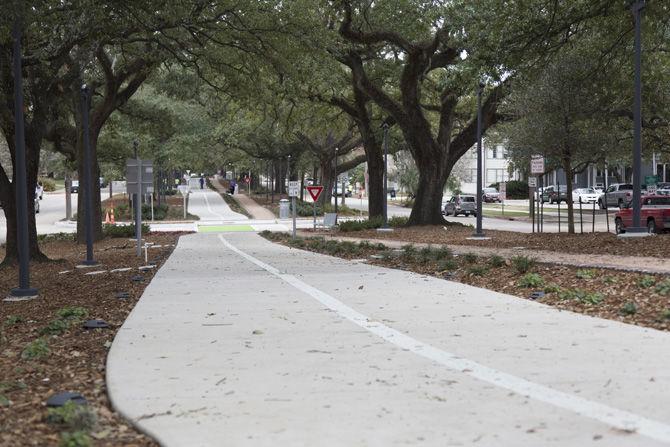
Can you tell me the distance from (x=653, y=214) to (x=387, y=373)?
2278cm

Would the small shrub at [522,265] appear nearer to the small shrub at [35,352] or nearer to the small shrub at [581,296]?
the small shrub at [581,296]

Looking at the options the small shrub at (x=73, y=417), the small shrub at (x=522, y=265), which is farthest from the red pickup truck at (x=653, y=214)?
the small shrub at (x=73, y=417)

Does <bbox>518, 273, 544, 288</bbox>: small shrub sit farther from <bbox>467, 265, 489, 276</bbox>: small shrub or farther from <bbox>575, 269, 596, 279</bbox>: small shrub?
<bbox>467, 265, 489, 276</bbox>: small shrub

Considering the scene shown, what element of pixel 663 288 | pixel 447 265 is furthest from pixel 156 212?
pixel 663 288

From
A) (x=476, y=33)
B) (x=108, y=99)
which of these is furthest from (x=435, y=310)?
(x=108, y=99)

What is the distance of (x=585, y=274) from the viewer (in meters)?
11.2

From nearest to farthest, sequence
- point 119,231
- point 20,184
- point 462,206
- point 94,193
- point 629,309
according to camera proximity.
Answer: point 629,309 → point 20,184 → point 94,193 → point 119,231 → point 462,206

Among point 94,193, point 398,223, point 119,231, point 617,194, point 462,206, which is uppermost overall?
point 94,193

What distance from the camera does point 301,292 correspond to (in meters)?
10.9

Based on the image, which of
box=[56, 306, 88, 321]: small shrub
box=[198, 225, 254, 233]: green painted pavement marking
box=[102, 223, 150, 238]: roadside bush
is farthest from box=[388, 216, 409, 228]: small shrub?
box=[56, 306, 88, 321]: small shrub

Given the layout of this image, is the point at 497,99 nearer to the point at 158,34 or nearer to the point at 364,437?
the point at 158,34

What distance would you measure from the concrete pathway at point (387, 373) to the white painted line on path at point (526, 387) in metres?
0.02

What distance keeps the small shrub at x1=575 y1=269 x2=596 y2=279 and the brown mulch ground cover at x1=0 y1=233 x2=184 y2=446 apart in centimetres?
643

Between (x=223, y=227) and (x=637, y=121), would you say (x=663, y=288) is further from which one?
(x=223, y=227)
